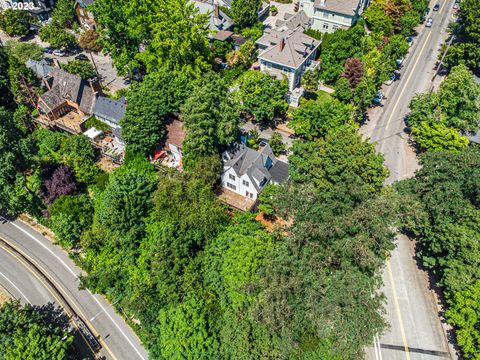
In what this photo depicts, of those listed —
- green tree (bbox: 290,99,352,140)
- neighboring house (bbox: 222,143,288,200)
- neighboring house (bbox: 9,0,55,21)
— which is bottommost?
neighboring house (bbox: 222,143,288,200)

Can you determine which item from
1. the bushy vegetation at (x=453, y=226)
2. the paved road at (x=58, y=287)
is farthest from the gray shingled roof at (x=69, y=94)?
the bushy vegetation at (x=453, y=226)

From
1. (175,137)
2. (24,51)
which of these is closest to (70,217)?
(175,137)

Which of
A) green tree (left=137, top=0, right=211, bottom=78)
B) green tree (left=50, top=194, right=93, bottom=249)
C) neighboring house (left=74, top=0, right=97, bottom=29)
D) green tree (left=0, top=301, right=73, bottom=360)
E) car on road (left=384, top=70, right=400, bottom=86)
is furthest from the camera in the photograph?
neighboring house (left=74, top=0, right=97, bottom=29)

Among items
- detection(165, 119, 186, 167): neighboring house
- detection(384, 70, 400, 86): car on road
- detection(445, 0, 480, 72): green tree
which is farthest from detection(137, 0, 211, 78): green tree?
detection(445, 0, 480, 72): green tree

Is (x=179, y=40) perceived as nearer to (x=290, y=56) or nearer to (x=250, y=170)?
(x=290, y=56)

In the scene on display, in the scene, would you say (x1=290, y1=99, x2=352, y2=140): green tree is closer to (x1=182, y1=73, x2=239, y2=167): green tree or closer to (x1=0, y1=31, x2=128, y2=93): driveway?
(x1=182, y1=73, x2=239, y2=167): green tree

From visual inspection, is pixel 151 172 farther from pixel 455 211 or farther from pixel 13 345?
pixel 455 211
